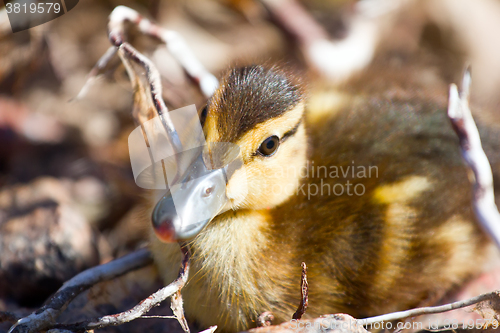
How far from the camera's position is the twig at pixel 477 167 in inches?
54.9

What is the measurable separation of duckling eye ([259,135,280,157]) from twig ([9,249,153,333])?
1.94ft

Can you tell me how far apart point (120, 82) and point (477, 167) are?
1444 millimetres

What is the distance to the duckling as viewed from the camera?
1.45 meters

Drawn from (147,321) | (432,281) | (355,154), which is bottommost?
(432,281)

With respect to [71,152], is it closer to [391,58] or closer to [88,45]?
[88,45]

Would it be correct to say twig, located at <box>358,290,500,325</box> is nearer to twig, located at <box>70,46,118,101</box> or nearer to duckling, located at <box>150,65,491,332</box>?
duckling, located at <box>150,65,491,332</box>

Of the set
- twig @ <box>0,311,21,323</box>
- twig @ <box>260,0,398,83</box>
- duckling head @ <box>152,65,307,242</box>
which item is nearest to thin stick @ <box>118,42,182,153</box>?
duckling head @ <box>152,65,307,242</box>

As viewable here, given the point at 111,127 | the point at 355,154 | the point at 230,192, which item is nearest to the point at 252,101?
the point at 230,192

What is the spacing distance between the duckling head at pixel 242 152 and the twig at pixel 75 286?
44 cm

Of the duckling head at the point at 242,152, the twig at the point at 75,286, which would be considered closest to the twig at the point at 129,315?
the twig at the point at 75,286

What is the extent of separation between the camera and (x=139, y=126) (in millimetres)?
1473

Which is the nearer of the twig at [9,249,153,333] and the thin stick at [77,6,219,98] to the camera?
the twig at [9,249,153,333]

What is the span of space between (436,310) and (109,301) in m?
1.12

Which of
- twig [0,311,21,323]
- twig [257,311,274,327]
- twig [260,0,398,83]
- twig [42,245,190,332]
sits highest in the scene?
twig [260,0,398,83]
